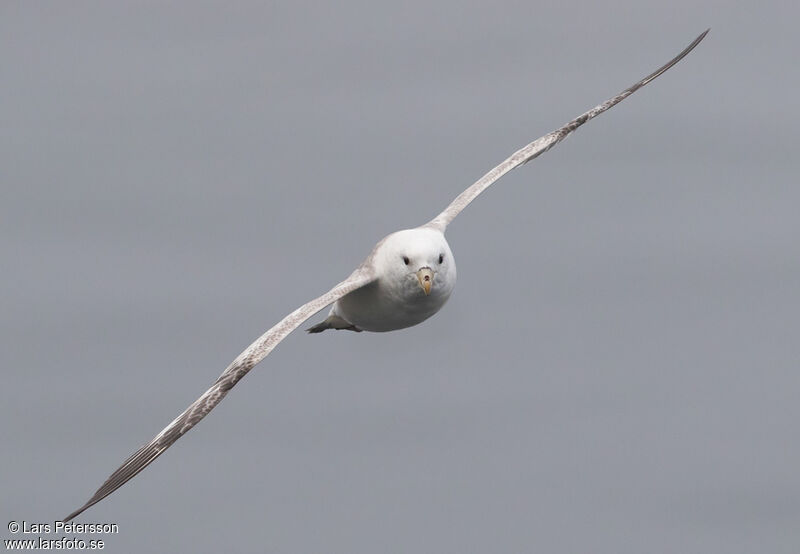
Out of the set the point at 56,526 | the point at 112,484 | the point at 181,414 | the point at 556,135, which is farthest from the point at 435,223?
the point at 56,526

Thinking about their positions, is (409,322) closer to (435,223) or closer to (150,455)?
(435,223)

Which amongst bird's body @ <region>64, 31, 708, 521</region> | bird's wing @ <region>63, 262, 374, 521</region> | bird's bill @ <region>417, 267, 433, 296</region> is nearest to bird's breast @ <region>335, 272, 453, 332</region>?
bird's body @ <region>64, 31, 708, 521</region>

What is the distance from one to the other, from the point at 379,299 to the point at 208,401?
4.52 meters

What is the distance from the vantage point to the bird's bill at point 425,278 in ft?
84.5

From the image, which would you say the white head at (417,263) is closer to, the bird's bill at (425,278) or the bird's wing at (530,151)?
the bird's bill at (425,278)

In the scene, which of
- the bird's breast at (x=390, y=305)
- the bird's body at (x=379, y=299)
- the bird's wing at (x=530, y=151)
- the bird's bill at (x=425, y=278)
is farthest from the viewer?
the bird's wing at (x=530, y=151)

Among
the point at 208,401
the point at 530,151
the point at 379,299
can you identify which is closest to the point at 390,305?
the point at 379,299

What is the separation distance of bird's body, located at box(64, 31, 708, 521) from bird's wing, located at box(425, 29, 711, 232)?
18 millimetres

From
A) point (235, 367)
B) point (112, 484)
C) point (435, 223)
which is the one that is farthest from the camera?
point (435, 223)

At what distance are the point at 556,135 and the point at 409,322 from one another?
618 centimetres

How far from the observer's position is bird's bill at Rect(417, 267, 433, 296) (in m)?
25.8

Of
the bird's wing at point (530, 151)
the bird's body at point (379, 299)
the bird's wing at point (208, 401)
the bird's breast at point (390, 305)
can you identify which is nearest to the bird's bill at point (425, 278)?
the bird's body at point (379, 299)

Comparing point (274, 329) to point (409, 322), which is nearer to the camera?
point (274, 329)

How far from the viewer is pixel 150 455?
23.0 meters
